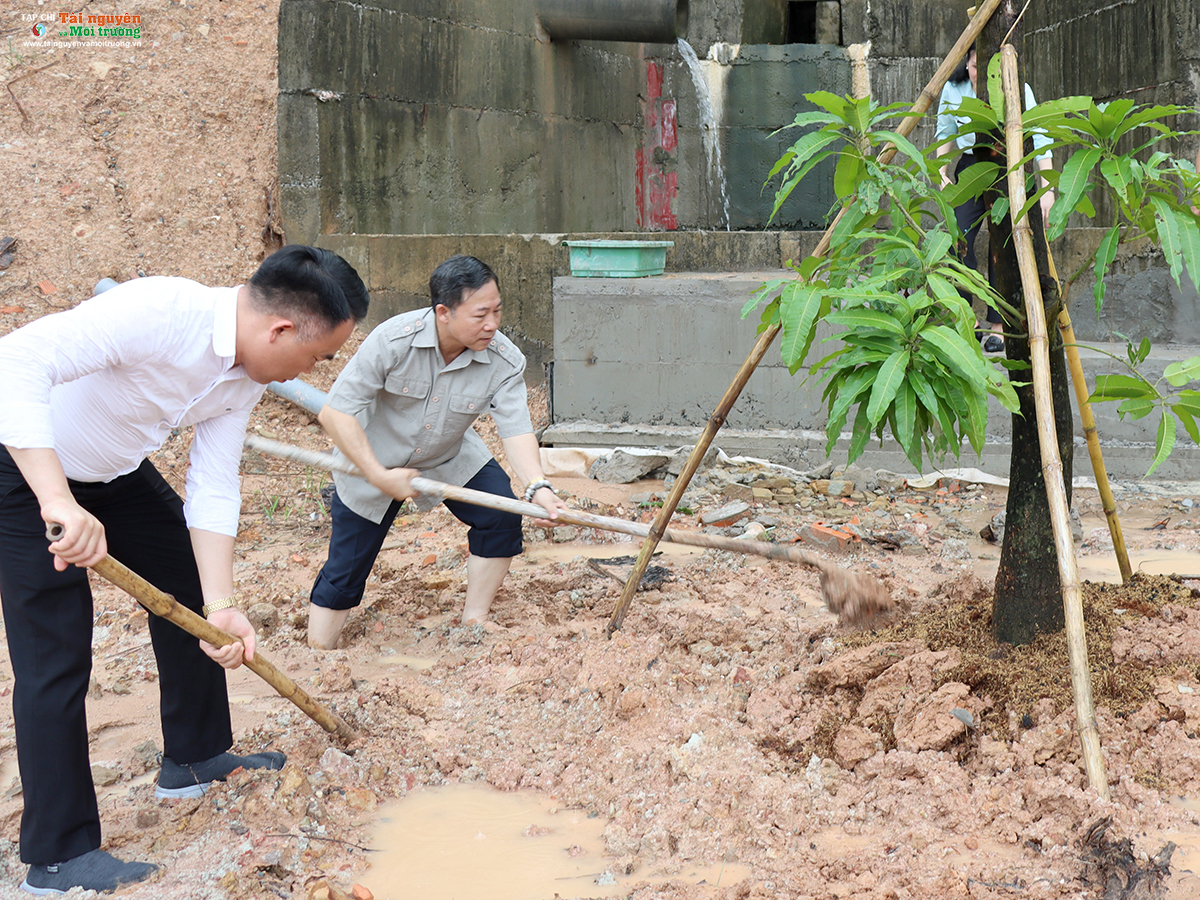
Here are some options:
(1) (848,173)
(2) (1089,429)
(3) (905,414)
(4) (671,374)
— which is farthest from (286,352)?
(4) (671,374)

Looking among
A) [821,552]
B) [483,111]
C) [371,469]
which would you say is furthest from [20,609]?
[483,111]

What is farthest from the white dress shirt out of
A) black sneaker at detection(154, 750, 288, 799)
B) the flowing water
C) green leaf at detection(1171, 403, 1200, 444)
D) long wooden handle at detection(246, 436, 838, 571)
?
the flowing water

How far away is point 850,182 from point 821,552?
2.53 metres

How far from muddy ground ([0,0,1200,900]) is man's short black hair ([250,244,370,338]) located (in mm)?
1187

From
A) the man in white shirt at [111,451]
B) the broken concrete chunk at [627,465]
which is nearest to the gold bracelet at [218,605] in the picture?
the man in white shirt at [111,451]

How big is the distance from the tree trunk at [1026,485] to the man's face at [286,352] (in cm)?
190

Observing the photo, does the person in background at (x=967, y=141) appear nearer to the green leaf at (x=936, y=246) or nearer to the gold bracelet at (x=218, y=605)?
the green leaf at (x=936, y=246)

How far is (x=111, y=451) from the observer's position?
2135mm

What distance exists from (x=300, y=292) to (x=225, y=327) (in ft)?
0.59

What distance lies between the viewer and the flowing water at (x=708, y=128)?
32.0 feet

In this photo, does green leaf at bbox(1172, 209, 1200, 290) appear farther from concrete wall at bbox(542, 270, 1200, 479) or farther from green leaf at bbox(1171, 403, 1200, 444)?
concrete wall at bbox(542, 270, 1200, 479)

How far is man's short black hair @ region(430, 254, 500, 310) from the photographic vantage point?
3.29m

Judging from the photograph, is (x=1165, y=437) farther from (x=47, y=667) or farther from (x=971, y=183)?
(x=47, y=667)

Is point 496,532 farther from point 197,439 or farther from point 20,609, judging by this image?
point 20,609
